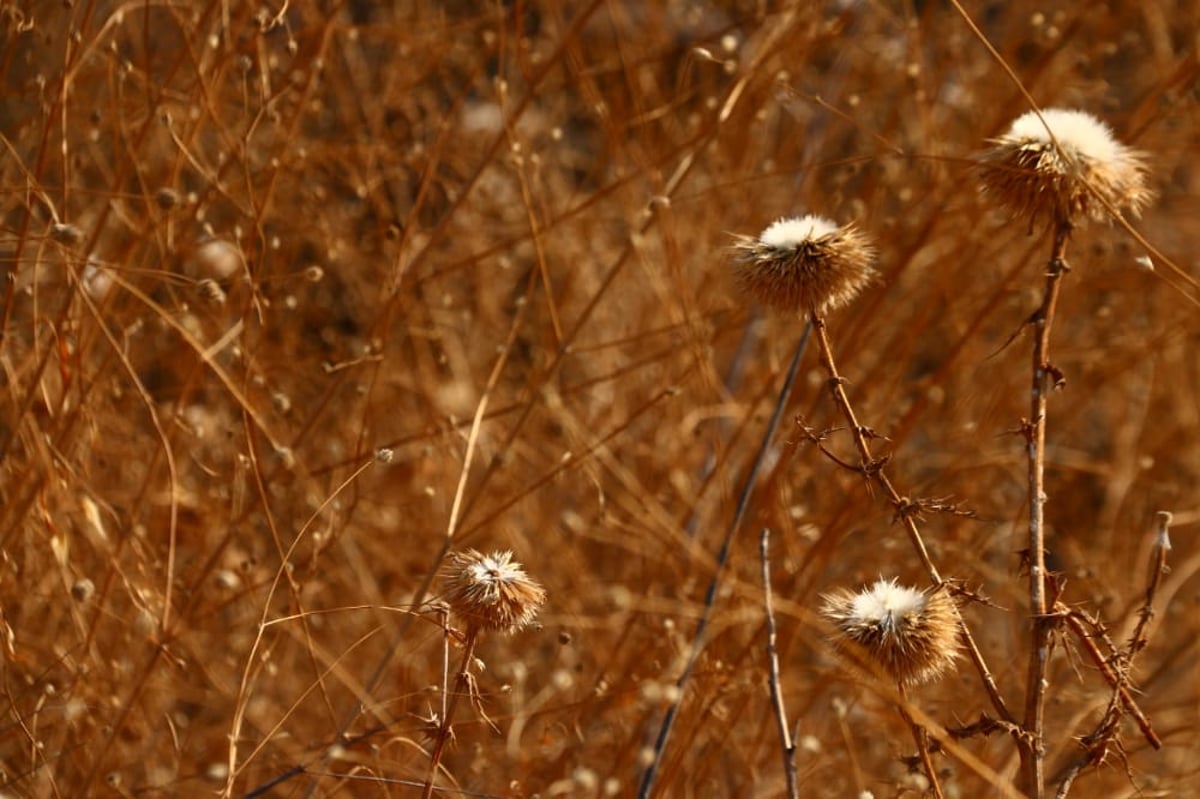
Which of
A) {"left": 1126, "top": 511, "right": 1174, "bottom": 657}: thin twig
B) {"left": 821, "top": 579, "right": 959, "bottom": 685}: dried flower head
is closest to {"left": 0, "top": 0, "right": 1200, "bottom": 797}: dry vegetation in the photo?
{"left": 821, "top": 579, "right": 959, "bottom": 685}: dried flower head

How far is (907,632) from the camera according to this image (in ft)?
4.34

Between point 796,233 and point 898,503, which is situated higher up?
point 796,233

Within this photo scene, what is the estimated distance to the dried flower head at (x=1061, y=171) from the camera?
1.48 meters

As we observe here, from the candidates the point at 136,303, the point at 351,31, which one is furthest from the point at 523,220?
the point at 136,303

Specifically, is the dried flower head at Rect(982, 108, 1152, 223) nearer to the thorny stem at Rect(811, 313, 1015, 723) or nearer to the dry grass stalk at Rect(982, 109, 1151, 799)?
the dry grass stalk at Rect(982, 109, 1151, 799)

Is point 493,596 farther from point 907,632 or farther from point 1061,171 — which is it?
point 1061,171

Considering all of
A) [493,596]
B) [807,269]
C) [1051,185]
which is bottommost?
[493,596]

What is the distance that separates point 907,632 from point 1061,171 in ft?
1.84

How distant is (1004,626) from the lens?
12.4 feet

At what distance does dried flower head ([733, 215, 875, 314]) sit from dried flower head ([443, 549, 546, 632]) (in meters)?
0.44

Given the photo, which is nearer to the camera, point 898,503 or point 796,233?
point 898,503

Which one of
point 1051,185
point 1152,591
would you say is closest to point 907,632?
point 1152,591

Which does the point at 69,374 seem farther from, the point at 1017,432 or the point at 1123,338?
the point at 1123,338

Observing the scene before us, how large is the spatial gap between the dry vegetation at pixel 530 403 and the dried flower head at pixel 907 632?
41mm
